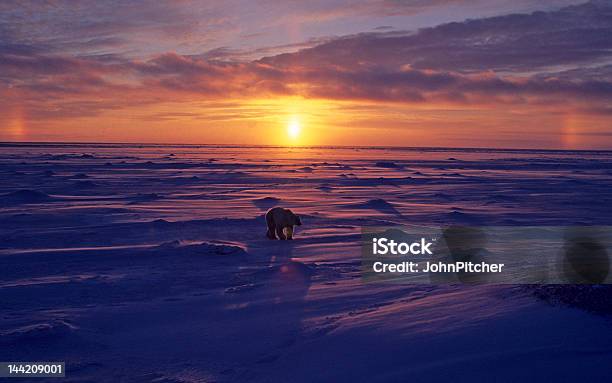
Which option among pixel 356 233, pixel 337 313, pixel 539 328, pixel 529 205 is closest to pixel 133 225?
pixel 356 233

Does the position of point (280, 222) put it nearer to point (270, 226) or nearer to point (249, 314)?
point (270, 226)

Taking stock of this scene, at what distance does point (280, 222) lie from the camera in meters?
10.6

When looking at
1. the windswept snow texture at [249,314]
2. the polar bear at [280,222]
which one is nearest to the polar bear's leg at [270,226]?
the polar bear at [280,222]

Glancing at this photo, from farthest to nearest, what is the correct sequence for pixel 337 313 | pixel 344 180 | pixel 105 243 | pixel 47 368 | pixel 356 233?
pixel 344 180 → pixel 356 233 → pixel 105 243 → pixel 337 313 → pixel 47 368

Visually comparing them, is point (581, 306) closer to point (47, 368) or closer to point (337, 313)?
point (337, 313)

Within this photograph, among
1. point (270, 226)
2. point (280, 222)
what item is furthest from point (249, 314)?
point (270, 226)

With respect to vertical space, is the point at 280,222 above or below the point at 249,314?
above

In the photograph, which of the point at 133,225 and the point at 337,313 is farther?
the point at 133,225

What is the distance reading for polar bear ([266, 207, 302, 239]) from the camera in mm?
10578

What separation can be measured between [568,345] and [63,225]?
11.0 metres

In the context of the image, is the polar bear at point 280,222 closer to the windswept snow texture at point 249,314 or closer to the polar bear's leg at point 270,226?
the polar bear's leg at point 270,226

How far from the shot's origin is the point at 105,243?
989cm

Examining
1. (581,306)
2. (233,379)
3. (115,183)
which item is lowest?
(233,379)

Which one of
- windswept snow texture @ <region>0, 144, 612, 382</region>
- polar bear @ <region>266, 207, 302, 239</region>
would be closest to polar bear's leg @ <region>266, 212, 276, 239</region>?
polar bear @ <region>266, 207, 302, 239</region>
